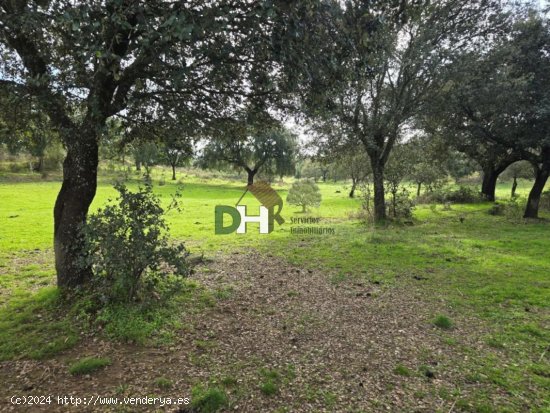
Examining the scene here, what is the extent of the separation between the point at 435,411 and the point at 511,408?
0.98m

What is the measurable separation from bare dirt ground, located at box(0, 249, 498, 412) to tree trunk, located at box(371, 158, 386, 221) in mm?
11007

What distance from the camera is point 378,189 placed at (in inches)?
693

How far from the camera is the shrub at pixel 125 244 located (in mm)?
5566

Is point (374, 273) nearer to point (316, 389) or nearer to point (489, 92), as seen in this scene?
point (316, 389)

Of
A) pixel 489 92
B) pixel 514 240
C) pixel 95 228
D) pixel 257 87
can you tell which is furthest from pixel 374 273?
pixel 489 92

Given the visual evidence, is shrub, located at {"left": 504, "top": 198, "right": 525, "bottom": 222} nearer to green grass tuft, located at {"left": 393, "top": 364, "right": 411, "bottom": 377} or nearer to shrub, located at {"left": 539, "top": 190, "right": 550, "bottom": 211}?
shrub, located at {"left": 539, "top": 190, "right": 550, "bottom": 211}

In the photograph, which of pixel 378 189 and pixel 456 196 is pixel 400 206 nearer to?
pixel 378 189

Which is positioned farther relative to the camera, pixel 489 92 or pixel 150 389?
pixel 489 92

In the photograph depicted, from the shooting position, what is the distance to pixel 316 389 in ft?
13.6

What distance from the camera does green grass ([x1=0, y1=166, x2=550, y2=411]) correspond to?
507 cm

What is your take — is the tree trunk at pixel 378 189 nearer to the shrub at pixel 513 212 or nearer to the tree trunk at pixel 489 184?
the shrub at pixel 513 212

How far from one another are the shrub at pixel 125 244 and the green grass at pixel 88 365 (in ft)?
4.54

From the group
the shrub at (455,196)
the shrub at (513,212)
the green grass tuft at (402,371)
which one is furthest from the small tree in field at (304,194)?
the green grass tuft at (402,371)

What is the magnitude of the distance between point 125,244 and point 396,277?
7202mm
